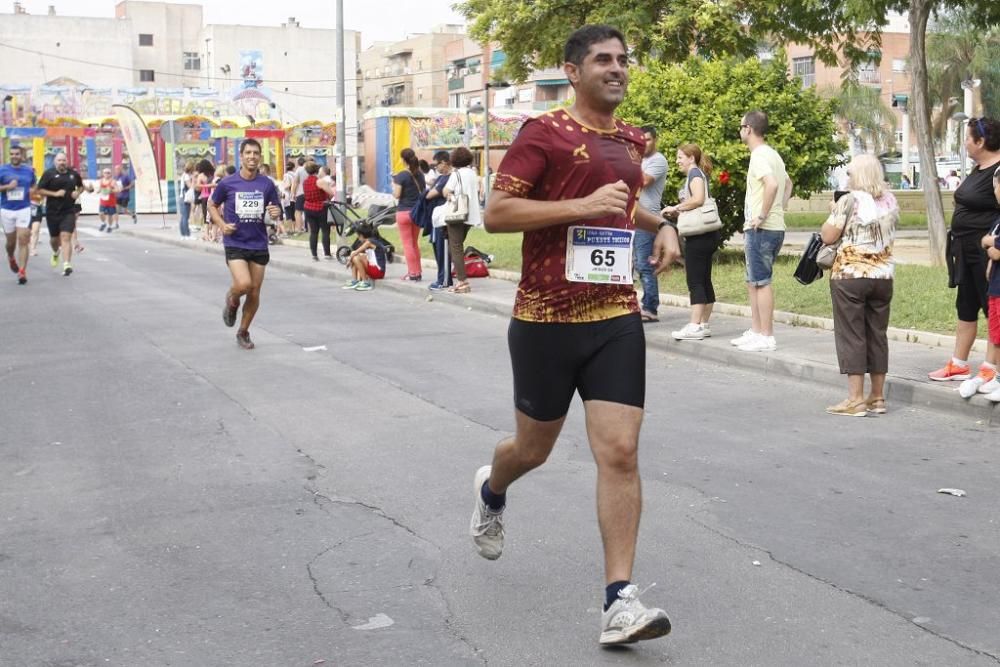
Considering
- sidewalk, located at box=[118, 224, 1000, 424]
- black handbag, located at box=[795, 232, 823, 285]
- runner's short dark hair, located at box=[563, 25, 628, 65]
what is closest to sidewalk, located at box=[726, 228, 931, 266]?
sidewalk, located at box=[118, 224, 1000, 424]

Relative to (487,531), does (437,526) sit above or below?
below

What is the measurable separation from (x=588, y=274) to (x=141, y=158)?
153 feet

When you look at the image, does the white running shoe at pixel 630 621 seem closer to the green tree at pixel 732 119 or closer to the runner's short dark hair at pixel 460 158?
the runner's short dark hair at pixel 460 158

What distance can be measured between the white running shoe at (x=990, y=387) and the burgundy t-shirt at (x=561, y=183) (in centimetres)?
474

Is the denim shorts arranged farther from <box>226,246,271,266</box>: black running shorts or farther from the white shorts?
the white shorts

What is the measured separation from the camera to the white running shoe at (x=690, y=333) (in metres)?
11.7

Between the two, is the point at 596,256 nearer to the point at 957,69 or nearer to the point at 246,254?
the point at 246,254

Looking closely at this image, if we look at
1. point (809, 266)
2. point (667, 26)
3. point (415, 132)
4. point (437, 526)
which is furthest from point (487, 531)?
point (415, 132)

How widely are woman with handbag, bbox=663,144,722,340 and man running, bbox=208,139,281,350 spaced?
375 centimetres

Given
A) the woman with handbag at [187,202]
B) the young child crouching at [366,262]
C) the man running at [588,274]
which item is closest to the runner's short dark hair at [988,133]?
the man running at [588,274]

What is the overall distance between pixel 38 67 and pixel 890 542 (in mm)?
89615

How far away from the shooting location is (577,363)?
14.5 ft

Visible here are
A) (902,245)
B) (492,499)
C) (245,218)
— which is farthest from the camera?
(902,245)

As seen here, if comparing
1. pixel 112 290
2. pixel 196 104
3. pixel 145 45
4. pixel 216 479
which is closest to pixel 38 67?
pixel 145 45
